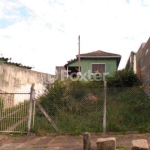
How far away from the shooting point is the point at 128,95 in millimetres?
9242

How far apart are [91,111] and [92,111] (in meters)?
0.04

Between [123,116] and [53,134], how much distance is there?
258cm

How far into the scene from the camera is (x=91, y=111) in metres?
8.71

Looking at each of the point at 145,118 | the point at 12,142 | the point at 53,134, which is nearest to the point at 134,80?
the point at 145,118

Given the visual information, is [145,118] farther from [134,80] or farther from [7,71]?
[7,71]

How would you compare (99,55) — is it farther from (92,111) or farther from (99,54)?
(92,111)

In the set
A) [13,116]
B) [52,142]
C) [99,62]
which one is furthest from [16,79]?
[99,62]

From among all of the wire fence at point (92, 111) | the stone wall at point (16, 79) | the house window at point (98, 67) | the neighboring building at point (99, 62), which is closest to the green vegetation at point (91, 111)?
the wire fence at point (92, 111)

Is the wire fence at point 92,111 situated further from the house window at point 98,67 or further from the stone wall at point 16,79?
the house window at point 98,67

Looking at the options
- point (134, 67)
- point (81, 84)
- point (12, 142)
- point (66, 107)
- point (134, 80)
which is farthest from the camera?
point (134, 67)

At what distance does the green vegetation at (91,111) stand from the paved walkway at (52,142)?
384mm

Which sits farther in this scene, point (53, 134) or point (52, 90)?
point (52, 90)

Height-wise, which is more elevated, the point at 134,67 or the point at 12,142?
the point at 134,67

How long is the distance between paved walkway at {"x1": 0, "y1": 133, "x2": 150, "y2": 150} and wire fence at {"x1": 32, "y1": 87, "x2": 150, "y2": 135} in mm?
388
